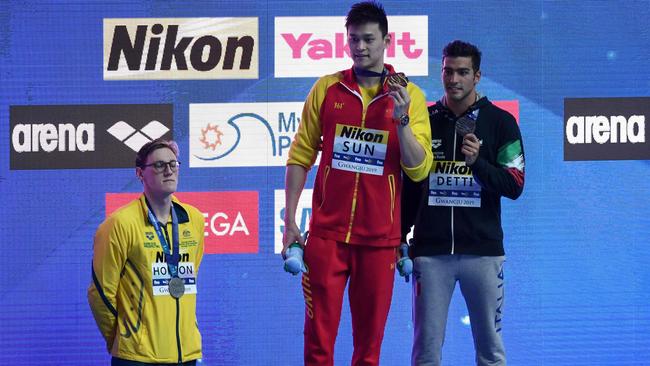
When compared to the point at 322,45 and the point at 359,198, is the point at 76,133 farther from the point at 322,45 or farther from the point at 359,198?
the point at 359,198

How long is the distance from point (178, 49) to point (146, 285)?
1.87 m

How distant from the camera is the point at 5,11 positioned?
15.1ft

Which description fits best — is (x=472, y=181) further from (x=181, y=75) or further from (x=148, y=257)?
(x=181, y=75)

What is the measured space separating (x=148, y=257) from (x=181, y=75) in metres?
1.75

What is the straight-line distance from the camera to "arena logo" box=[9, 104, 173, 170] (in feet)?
15.1

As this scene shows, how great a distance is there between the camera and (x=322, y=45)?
4.59 meters

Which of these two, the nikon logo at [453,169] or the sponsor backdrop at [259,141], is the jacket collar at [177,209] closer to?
the nikon logo at [453,169]

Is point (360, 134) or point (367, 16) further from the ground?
point (367, 16)

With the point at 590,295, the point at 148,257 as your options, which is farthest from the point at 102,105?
the point at 590,295

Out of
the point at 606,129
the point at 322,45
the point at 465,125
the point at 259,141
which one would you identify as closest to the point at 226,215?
the point at 259,141

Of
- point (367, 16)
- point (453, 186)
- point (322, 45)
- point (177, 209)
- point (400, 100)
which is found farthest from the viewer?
point (322, 45)

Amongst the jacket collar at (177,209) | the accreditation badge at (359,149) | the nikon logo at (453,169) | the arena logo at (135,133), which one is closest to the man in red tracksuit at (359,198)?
the accreditation badge at (359,149)

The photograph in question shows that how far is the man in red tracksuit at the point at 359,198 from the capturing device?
10.0ft

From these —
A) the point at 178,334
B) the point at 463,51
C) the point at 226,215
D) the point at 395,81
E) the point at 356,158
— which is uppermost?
the point at 463,51
